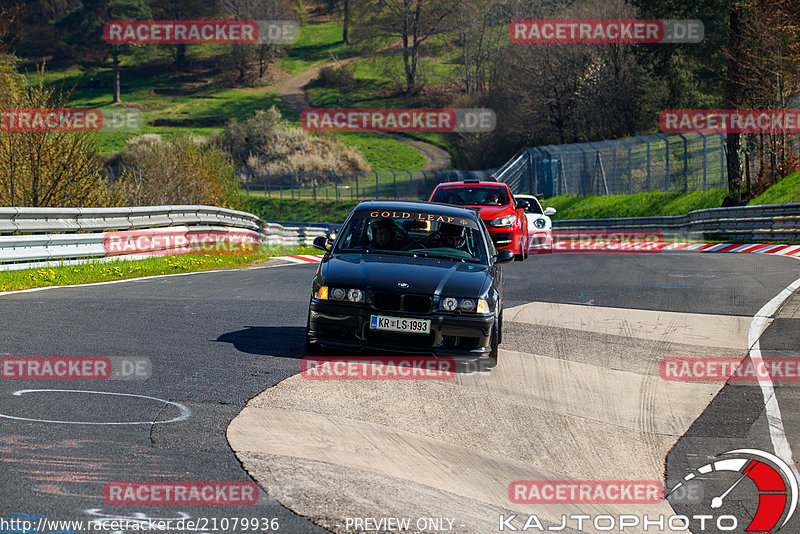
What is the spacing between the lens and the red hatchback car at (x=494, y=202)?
19.2 metres

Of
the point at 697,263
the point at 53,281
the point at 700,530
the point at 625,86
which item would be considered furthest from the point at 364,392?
the point at 625,86

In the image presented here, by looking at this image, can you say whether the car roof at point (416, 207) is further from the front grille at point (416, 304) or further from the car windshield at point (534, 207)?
the car windshield at point (534, 207)

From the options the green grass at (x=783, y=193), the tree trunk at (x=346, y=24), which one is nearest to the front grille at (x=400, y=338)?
the green grass at (x=783, y=193)

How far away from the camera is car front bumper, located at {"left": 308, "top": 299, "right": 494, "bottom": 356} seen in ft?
27.0

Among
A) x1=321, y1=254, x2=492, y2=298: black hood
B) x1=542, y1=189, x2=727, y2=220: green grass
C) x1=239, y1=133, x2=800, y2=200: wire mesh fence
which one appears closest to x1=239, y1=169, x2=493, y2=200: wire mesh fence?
x1=239, y1=133, x2=800, y2=200: wire mesh fence

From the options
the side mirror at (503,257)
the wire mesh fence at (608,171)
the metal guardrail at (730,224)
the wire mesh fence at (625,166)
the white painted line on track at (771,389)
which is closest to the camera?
the white painted line on track at (771,389)

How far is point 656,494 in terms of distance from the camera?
5832 millimetres

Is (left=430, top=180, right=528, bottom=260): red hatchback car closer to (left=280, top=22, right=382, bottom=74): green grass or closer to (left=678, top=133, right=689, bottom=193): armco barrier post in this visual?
(left=678, top=133, right=689, bottom=193): armco barrier post

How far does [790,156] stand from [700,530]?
29895 millimetres

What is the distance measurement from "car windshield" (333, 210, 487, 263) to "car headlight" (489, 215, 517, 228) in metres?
8.76

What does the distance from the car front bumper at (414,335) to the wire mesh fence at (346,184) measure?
49893 mm

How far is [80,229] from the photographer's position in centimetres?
1750

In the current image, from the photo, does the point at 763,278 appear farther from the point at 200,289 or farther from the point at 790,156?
the point at 790,156

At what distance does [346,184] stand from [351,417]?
63.3 metres
